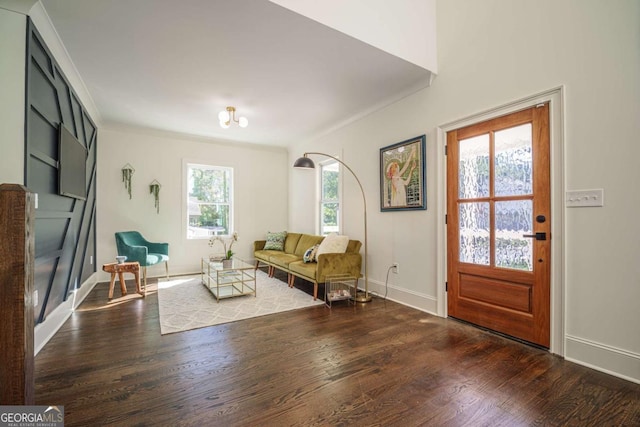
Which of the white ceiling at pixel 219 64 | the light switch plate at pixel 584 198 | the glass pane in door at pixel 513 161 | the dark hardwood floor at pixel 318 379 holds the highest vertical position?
the white ceiling at pixel 219 64

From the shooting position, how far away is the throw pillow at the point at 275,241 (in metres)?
5.62

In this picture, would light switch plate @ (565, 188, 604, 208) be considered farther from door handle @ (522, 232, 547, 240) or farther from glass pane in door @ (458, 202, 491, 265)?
glass pane in door @ (458, 202, 491, 265)

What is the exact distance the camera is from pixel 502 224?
2547 millimetres

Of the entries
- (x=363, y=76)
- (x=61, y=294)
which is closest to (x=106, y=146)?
(x=61, y=294)

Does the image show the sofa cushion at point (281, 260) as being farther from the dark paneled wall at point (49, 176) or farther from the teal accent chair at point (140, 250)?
the dark paneled wall at point (49, 176)

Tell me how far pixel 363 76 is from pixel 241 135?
305 centimetres

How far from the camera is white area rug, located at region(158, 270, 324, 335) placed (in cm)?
290

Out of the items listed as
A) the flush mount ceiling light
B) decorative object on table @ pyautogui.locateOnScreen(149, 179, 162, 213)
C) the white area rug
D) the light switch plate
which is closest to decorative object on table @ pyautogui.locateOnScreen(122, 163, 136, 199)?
decorative object on table @ pyautogui.locateOnScreen(149, 179, 162, 213)

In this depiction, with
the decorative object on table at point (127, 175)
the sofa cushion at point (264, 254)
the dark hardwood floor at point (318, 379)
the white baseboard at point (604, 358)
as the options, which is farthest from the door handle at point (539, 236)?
the decorative object on table at point (127, 175)

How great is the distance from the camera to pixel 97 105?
3.96 metres

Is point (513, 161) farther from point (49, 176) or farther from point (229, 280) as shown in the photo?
point (49, 176)

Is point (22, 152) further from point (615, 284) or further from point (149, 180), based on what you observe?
point (615, 284)

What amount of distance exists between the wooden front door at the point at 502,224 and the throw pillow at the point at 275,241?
3435 millimetres

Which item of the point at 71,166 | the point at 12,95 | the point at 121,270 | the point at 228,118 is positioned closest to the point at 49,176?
the point at 71,166
